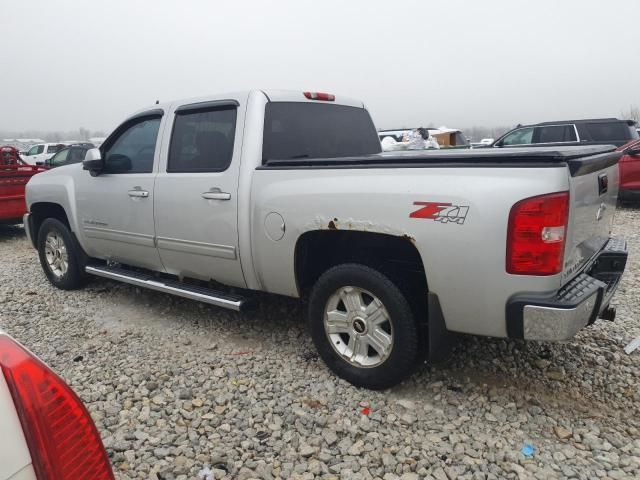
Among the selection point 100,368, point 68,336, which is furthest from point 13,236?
point 100,368

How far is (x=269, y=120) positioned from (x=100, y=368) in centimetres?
213

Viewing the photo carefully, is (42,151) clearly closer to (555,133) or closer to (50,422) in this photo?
(555,133)

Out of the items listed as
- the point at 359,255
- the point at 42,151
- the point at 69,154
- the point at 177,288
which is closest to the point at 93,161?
the point at 177,288

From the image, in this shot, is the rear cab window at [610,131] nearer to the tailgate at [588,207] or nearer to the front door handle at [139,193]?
the tailgate at [588,207]

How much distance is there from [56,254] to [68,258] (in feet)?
1.05

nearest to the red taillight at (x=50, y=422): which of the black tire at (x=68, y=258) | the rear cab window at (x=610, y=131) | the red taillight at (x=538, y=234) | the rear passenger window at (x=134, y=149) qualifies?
the red taillight at (x=538, y=234)

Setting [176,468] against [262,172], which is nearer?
[176,468]

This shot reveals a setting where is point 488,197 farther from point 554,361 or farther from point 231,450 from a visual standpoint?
point 231,450

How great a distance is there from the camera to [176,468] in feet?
7.94

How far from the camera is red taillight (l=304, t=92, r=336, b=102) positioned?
3.81 metres

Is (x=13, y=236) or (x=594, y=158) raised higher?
(x=594, y=158)

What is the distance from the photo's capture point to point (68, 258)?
16.4 feet

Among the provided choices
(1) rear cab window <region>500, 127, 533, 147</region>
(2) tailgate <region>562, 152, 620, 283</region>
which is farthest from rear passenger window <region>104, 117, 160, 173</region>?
(1) rear cab window <region>500, 127, 533, 147</region>

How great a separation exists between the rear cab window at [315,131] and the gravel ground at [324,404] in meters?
1.45
